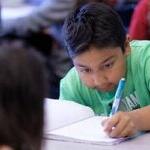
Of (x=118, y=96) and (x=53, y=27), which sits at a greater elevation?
(x=118, y=96)

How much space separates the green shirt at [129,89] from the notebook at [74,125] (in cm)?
7

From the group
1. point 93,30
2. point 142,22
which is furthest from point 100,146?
point 142,22

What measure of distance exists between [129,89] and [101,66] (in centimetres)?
16

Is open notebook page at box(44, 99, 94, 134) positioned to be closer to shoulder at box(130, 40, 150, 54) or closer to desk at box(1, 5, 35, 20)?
shoulder at box(130, 40, 150, 54)

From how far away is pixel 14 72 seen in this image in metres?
0.53

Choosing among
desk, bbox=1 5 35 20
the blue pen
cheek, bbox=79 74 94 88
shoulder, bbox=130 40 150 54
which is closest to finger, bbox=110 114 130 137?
the blue pen

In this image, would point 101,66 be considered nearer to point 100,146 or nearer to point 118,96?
point 118,96

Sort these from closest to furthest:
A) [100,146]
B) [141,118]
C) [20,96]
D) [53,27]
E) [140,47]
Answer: [20,96] → [100,146] → [141,118] → [140,47] → [53,27]

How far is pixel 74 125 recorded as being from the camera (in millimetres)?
1278

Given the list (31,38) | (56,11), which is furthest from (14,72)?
(56,11)

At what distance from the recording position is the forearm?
4.06ft

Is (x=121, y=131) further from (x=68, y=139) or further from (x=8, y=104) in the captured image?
(x=8, y=104)

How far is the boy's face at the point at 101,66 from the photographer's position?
52.2 inches

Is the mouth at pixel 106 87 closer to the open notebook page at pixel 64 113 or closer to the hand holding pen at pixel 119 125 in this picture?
the open notebook page at pixel 64 113
